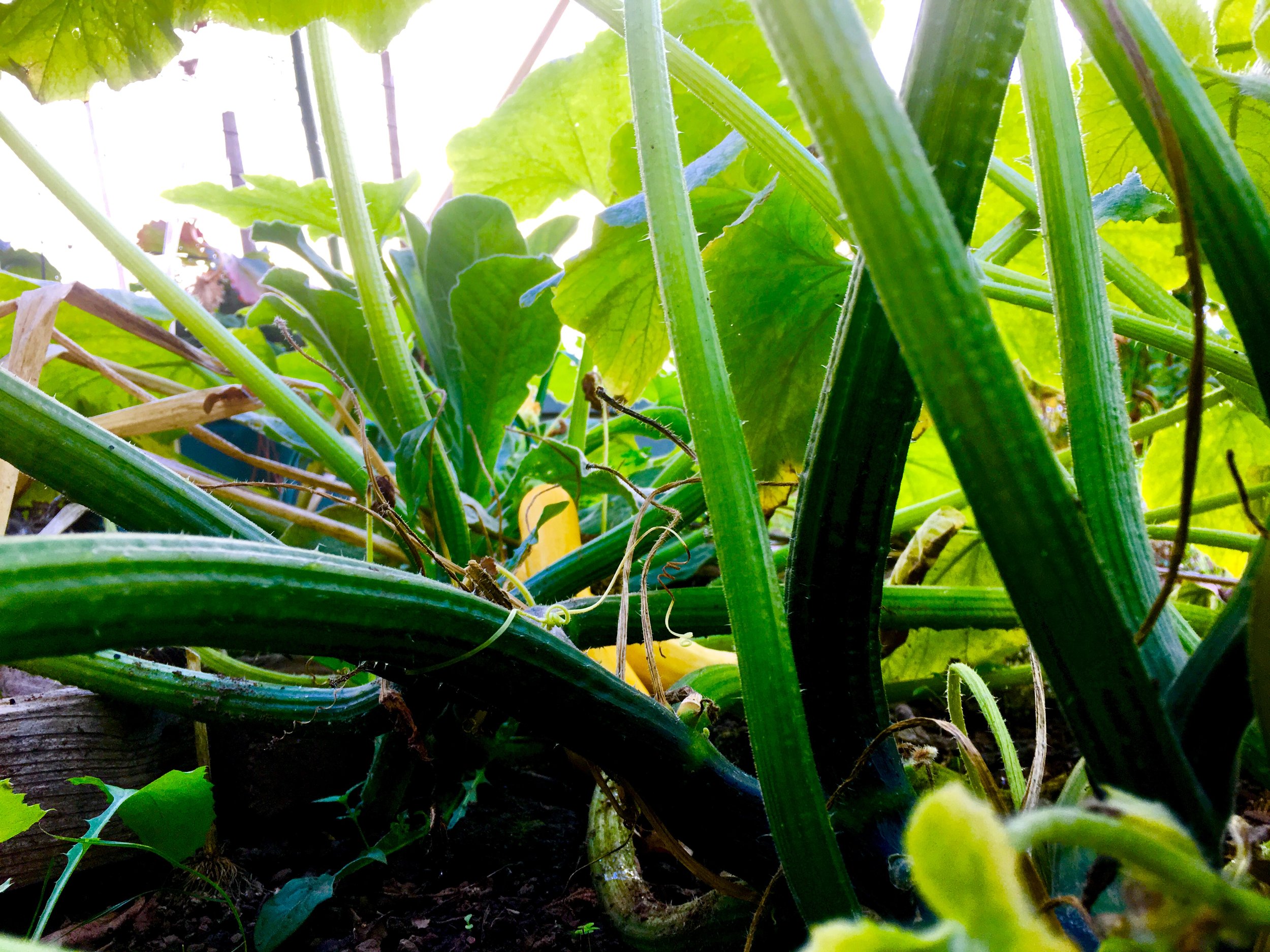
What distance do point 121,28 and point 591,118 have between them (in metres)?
0.65

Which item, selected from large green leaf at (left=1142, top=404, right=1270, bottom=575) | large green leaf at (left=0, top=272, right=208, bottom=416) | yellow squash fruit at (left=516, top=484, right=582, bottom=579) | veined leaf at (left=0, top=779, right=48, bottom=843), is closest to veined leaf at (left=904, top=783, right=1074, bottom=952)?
veined leaf at (left=0, top=779, right=48, bottom=843)

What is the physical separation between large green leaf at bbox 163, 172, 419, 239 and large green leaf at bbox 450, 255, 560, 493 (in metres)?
0.19

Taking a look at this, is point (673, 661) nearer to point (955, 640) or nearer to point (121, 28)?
point (955, 640)

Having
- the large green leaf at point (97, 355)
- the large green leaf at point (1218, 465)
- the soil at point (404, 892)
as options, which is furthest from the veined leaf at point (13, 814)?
the large green leaf at point (1218, 465)

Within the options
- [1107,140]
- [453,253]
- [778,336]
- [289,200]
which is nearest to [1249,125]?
[1107,140]

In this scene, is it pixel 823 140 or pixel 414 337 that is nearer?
pixel 823 140

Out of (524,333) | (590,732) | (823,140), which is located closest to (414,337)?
(524,333)

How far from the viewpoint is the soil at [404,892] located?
60 cm

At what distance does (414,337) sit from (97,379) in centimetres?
49

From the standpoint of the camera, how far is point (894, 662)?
995 mm

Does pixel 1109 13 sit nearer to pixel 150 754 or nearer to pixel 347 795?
pixel 347 795

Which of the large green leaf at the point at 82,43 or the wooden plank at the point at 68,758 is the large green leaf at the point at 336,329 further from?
the wooden plank at the point at 68,758

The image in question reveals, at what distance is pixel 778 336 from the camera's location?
0.78 metres

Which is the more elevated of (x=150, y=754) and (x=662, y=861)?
(x=150, y=754)
